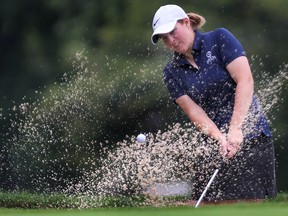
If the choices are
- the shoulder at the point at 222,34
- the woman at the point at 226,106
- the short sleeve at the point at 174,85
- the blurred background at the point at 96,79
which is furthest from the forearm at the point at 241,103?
the blurred background at the point at 96,79

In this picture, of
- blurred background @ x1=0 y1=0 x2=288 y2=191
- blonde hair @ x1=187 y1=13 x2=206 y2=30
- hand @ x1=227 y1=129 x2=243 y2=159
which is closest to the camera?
hand @ x1=227 y1=129 x2=243 y2=159

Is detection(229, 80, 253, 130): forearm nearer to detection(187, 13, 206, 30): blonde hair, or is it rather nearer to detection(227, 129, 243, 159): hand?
detection(227, 129, 243, 159): hand

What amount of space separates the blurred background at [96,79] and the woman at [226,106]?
522cm

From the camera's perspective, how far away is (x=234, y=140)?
386 cm

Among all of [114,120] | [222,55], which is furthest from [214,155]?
[114,120]

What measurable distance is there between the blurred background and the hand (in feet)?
17.7

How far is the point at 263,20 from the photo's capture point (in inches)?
397

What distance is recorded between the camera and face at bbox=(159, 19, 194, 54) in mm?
4035

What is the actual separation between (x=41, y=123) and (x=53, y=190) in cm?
77

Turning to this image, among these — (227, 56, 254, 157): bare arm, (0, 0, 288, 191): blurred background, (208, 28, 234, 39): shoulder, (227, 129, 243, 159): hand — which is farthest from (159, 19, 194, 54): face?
(0, 0, 288, 191): blurred background

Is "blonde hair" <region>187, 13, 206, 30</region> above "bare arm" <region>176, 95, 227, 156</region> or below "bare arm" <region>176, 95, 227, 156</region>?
above

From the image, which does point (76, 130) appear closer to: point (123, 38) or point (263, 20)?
point (123, 38)

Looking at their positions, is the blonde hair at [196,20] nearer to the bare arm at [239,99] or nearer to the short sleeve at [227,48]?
the short sleeve at [227,48]

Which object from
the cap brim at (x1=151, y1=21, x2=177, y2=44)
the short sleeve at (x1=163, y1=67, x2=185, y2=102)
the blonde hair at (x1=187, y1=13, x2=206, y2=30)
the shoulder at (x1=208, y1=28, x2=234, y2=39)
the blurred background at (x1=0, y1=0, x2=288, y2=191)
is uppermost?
the blurred background at (x1=0, y1=0, x2=288, y2=191)
